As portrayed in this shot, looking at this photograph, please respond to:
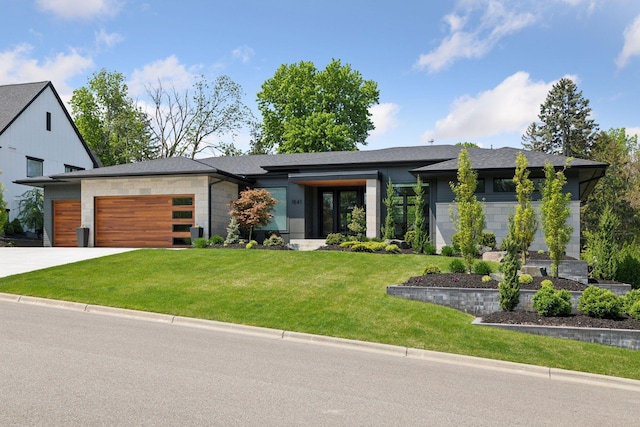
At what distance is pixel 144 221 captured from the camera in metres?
24.5

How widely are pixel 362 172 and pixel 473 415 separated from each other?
18.9 m

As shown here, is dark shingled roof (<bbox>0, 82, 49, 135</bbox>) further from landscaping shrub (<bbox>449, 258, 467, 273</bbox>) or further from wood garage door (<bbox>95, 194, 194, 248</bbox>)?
landscaping shrub (<bbox>449, 258, 467, 273</bbox>)

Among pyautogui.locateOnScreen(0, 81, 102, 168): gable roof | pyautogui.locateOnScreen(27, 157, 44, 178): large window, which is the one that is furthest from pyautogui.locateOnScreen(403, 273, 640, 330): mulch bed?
pyautogui.locateOnScreen(27, 157, 44, 178): large window

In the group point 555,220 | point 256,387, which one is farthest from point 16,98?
point 256,387

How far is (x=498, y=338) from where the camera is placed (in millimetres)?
9875

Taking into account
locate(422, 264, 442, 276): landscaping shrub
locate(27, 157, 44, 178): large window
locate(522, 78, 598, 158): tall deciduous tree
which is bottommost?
locate(422, 264, 442, 276): landscaping shrub

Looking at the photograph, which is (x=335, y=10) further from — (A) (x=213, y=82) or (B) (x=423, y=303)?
(A) (x=213, y=82)

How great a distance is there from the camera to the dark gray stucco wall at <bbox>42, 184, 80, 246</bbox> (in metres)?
26.9

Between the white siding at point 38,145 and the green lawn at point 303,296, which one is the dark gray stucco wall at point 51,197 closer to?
the white siding at point 38,145

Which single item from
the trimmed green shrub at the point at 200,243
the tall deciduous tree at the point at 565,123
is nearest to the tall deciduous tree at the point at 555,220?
the trimmed green shrub at the point at 200,243

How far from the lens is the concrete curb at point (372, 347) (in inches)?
313

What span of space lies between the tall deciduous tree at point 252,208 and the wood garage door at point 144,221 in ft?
7.37

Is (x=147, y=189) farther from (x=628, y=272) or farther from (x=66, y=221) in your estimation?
(x=628, y=272)

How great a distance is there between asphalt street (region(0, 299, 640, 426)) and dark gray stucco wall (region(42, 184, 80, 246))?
19.4m
